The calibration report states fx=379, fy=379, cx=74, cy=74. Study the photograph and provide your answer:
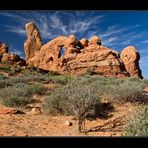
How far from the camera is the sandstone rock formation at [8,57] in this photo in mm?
31516

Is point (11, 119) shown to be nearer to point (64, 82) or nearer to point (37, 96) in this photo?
point (37, 96)

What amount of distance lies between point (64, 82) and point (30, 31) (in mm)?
20143

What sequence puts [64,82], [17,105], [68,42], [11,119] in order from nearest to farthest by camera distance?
[11,119], [17,105], [64,82], [68,42]

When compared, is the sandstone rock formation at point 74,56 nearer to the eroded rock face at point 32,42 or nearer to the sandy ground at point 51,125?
the eroded rock face at point 32,42

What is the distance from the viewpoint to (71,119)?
887 centimetres

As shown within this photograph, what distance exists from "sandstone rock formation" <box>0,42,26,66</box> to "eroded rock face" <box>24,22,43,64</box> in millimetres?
3110

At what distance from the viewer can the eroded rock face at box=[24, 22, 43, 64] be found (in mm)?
36406

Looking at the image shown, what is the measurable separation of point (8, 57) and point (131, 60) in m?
11.0

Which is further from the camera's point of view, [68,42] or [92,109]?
[68,42]

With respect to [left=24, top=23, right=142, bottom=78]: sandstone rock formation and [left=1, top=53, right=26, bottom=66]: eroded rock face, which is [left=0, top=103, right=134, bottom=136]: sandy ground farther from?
[left=1, top=53, right=26, bottom=66]: eroded rock face

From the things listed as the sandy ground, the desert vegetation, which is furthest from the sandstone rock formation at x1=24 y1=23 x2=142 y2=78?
the sandy ground
